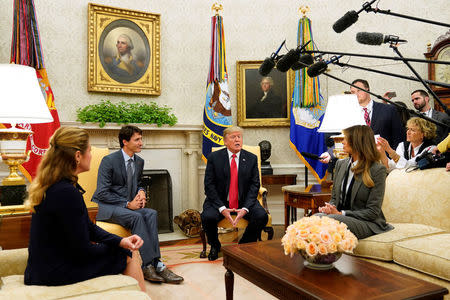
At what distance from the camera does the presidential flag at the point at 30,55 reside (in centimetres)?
405

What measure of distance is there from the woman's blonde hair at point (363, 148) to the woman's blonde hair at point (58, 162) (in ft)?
6.64

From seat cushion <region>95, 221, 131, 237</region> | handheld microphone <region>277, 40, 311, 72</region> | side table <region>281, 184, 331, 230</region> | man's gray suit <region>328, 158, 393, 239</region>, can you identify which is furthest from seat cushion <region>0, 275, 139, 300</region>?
side table <region>281, 184, 331, 230</region>

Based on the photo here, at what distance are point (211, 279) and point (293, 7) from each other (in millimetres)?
4616

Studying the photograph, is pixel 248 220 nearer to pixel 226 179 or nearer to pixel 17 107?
pixel 226 179

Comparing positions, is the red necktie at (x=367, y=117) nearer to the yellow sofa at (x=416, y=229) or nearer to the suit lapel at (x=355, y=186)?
the yellow sofa at (x=416, y=229)

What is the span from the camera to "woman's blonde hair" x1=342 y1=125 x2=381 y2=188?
2714mm

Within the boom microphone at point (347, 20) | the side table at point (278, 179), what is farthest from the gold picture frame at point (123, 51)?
the boom microphone at point (347, 20)

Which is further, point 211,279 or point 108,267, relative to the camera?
point 211,279

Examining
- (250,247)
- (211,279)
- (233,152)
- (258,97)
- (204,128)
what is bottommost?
(211,279)

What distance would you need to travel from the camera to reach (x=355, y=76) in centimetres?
572

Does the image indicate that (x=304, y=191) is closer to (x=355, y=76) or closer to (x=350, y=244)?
(x=350, y=244)

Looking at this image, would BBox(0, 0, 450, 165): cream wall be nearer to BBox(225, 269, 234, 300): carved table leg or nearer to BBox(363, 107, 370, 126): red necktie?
BBox(363, 107, 370, 126): red necktie

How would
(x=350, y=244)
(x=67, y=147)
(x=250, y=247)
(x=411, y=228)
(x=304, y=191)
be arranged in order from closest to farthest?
1. (x=67, y=147)
2. (x=350, y=244)
3. (x=250, y=247)
4. (x=411, y=228)
5. (x=304, y=191)

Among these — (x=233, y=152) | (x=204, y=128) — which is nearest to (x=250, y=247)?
(x=233, y=152)
